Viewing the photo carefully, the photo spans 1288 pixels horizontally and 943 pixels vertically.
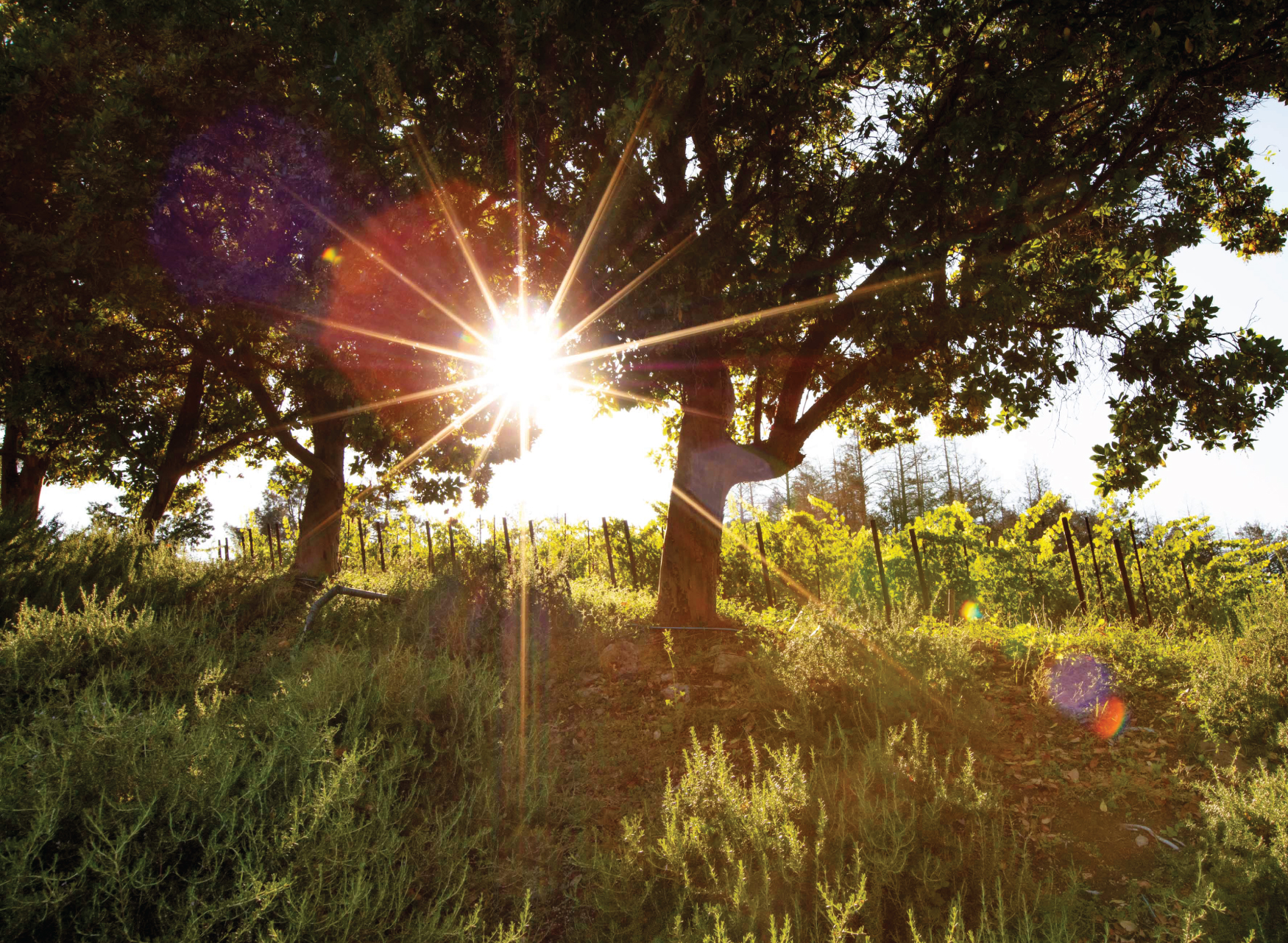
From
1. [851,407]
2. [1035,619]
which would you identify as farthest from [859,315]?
[1035,619]

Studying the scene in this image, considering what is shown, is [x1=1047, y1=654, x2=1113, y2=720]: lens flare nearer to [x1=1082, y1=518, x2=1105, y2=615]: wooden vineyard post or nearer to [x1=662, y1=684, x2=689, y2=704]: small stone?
[x1=662, y1=684, x2=689, y2=704]: small stone

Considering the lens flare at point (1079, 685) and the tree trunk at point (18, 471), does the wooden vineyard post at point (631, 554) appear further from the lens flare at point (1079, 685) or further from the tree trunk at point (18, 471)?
the tree trunk at point (18, 471)

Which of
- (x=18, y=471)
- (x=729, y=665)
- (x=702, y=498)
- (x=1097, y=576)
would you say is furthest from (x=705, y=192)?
(x=18, y=471)

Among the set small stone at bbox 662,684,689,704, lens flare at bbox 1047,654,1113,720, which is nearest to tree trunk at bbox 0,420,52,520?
small stone at bbox 662,684,689,704

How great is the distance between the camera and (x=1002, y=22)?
7027 mm

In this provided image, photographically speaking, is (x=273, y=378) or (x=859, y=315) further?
(x=273, y=378)

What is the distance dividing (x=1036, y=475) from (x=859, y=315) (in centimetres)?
6029

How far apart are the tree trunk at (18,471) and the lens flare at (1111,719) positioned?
18564mm

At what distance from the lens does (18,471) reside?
17484 millimetres

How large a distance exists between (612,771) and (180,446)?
1322cm

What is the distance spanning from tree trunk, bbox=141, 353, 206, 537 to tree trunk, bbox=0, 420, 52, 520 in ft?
9.37

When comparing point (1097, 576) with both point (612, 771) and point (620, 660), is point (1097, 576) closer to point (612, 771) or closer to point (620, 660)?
point (620, 660)

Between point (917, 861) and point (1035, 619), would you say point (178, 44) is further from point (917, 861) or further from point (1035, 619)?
point (1035, 619)

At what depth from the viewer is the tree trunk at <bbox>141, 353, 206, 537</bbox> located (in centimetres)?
1403
